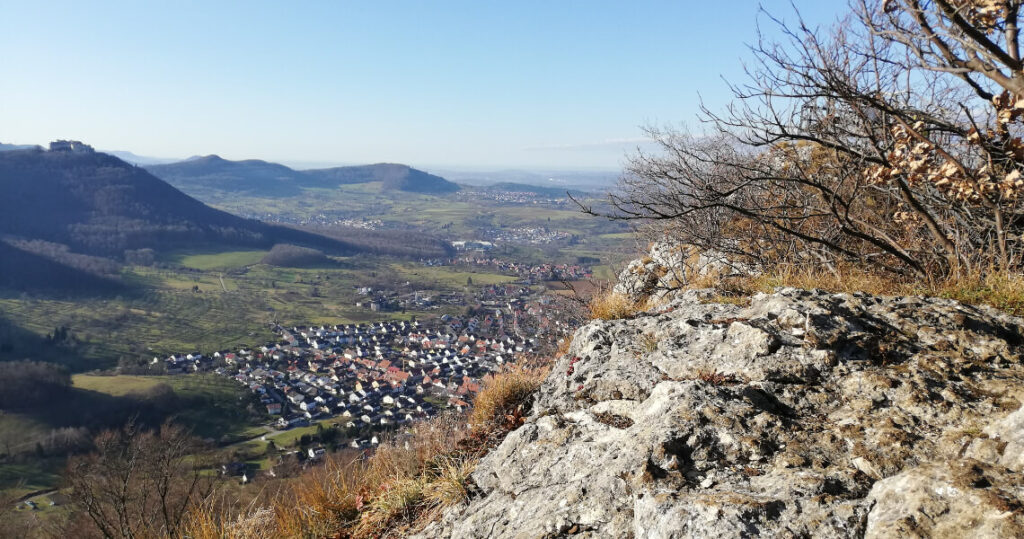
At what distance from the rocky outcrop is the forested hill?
125 m

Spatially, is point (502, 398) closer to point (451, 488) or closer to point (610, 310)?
point (451, 488)

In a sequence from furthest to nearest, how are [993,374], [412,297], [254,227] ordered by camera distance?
[254,227] → [412,297] → [993,374]

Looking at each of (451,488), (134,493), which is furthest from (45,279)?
(451,488)

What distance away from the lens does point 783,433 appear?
9.57ft

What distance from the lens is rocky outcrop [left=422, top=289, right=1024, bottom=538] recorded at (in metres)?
2.06

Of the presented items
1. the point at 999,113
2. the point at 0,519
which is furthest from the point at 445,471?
the point at 0,519

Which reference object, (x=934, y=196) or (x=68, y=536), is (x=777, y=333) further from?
(x=68, y=536)

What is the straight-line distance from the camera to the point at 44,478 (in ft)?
102

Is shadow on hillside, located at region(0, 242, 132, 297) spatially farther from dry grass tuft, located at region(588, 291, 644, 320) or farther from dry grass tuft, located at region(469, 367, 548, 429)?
dry grass tuft, located at region(469, 367, 548, 429)

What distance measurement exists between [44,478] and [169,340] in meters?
34.5

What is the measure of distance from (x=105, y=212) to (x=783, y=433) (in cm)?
16022

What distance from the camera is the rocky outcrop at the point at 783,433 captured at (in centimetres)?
206

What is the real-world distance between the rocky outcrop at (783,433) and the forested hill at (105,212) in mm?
124973

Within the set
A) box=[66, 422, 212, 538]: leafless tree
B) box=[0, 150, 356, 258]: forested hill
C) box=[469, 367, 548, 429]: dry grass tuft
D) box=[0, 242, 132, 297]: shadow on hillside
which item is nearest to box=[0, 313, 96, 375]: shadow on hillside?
box=[0, 242, 132, 297]: shadow on hillside
